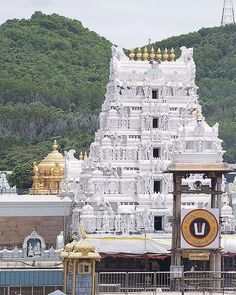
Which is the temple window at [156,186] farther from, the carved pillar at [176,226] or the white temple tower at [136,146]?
the carved pillar at [176,226]

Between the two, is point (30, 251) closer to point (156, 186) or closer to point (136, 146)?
point (156, 186)

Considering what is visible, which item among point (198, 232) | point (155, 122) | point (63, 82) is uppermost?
point (63, 82)

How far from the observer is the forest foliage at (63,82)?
A: 144 meters

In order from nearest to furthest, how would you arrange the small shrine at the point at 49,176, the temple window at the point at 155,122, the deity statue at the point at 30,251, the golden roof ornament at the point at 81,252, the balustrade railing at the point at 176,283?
the golden roof ornament at the point at 81,252 < the balustrade railing at the point at 176,283 < the deity statue at the point at 30,251 < the temple window at the point at 155,122 < the small shrine at the point at 49,176

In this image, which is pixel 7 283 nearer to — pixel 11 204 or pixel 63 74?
pixel 11 204

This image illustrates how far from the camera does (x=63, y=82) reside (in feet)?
546

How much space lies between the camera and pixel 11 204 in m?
77.4

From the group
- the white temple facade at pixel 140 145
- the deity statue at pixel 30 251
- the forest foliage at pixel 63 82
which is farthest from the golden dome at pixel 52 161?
the deity statue at pixel 30 251

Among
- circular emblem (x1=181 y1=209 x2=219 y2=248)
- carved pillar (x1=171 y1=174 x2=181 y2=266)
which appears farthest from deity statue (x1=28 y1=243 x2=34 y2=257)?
circular emblem (x1=181 y1=209 x2=219 y2=248)

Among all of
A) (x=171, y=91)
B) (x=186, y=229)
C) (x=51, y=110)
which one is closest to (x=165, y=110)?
(x=171, y=91)

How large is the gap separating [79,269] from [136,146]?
77.7 ft

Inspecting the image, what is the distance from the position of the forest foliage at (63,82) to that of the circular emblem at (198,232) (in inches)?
2528

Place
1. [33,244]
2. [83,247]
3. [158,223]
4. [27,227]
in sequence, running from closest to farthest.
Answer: [83,247], [158,223], [33,244], [27,227]

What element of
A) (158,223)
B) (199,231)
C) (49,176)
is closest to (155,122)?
(158,223)
